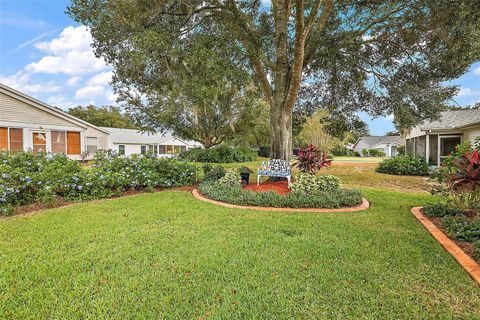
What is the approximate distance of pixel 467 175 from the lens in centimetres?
427

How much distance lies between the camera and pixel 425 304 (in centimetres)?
215

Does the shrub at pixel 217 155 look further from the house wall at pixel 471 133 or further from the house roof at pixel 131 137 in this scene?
the house wall at pixel 471 133

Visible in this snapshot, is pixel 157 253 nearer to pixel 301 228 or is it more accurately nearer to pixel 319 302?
pixel 319 302

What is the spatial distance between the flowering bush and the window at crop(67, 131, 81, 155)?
459 inches

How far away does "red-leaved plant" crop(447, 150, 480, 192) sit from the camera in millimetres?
4188

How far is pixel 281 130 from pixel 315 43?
2.63 m

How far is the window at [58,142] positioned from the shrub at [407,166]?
19.5 m

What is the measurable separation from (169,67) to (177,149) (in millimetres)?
27022

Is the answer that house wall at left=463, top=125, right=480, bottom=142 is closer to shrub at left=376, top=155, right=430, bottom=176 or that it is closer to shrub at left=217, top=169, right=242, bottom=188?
shrub at left=376, top=155, right=430, bottom=176

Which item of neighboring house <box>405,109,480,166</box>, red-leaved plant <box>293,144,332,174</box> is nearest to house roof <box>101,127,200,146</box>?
red-leaved plant <box>293,144,332,174</box>

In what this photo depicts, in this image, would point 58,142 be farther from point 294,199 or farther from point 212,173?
point 294,199

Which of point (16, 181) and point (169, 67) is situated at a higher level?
point (169, 67)

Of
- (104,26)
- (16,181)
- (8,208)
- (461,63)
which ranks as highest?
(104,26)

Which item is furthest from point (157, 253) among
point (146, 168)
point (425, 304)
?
point (146, 168)
